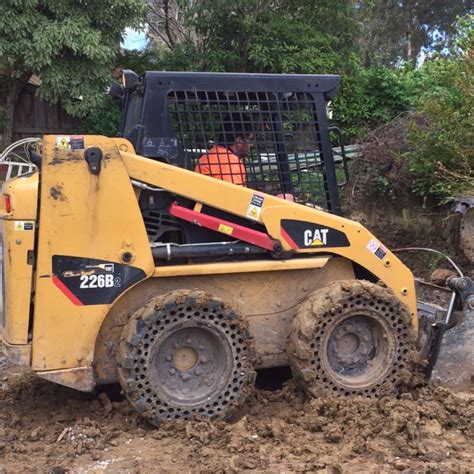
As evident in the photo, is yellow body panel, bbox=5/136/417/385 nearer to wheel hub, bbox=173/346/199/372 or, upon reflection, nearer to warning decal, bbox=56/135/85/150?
warning decal, bbox=56/135/85/150

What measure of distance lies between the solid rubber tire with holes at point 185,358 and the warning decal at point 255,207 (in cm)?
60

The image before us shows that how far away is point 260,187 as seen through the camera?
14.7 feet

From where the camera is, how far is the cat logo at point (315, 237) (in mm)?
4309

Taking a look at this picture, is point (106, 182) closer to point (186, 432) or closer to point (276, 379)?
point (186, 432)

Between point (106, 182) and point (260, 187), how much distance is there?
1.09 meters

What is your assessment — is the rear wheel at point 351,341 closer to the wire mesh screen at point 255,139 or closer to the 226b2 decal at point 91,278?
the wire mesh screen at point 255,139

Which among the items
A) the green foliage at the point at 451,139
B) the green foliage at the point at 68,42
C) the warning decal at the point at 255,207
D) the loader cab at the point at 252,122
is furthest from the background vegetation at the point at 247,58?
the warning decal at the point at 255,207

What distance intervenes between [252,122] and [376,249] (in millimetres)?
1211

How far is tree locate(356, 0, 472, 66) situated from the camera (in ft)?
94.7

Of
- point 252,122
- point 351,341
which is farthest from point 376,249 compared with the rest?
point 252,122

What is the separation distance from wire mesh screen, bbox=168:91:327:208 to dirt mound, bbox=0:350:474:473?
1.41m

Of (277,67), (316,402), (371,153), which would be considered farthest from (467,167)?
(277,67)

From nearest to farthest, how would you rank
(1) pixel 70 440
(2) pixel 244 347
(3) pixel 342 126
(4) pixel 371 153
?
1. (1) pixel 70 440
2. (2) pixel 244 347
3. (4) pixel 371 153
4. (3) pixel 342 126

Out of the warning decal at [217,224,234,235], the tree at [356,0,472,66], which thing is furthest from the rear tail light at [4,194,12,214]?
the tree at [356,0,472,66]
